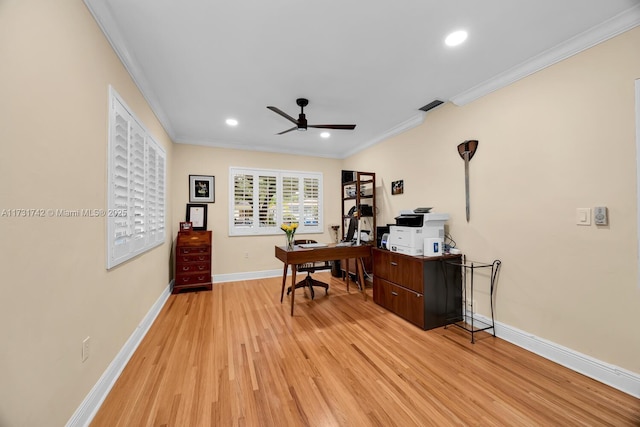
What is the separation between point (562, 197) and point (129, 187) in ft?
12.4

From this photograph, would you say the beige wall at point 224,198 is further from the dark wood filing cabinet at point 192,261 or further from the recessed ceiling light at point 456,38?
the recessed ceiling light at point 456,38

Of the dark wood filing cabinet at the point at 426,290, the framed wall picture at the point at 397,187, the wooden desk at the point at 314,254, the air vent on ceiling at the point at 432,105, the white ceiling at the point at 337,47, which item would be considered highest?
the air vent on ceiling at the point at 432,105

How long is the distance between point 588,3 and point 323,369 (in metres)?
3.27

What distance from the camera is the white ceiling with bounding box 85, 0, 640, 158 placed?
169 cm

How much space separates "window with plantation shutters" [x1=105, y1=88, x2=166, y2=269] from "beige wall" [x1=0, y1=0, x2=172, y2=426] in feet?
0.39

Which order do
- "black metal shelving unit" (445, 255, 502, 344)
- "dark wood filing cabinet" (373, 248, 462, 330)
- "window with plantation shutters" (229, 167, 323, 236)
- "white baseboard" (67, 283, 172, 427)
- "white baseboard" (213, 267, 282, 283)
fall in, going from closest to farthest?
1. "white baseboard" (67, 283, 172, 427)
2. "black metal shelving unit" (445, 255, 502, 344)
3. "dark wood filing cabinet" (373, 248, 462, 330)
4. "white baseboard" (213, 267, 282, 283)
5. "window with plantation shutters" (229, 167, 323, 236)

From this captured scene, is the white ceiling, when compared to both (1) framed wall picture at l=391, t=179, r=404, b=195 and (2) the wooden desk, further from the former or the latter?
(2) the wooden desk

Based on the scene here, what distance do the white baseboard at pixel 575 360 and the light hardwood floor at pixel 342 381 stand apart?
6 centimetres

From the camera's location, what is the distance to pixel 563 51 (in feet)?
6.75

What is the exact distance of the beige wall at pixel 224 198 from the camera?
4.47m

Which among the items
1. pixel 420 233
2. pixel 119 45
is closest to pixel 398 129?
pixel 420 233

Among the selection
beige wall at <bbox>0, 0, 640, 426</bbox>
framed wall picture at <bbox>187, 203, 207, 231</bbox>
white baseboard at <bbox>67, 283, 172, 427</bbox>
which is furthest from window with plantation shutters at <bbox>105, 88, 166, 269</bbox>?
framed wall picture at <bbox>187, 203, 207, 231</bbox>

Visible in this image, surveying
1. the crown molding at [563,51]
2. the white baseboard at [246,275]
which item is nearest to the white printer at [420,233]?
the crown molding at [563,51]

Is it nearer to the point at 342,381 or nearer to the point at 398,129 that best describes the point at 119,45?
the point at 342,381
